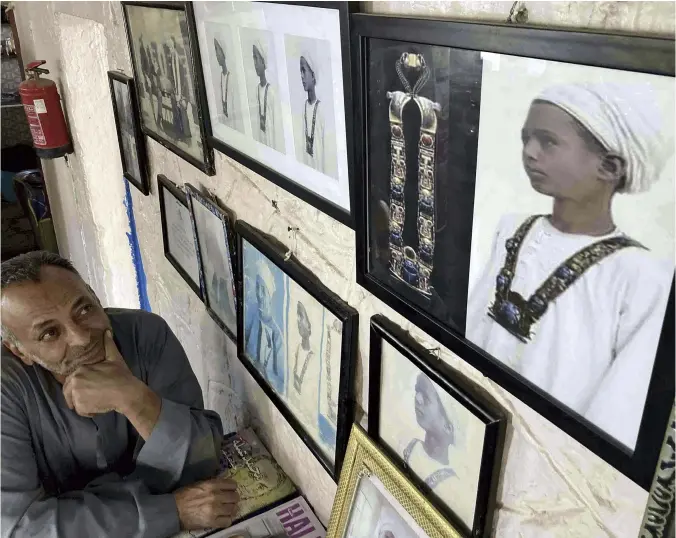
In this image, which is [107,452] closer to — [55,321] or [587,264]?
[55,321]

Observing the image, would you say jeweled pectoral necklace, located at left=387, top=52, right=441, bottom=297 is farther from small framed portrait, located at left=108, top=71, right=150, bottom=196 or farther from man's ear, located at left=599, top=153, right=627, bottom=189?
small framed portrait, located at left=108, top=71, right=150, bottom=196

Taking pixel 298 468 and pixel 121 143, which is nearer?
pixel 298 468

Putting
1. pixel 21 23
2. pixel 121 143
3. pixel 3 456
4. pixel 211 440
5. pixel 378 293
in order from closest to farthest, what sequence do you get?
pixel 378 293
pixel 3 456
pixel 211 440
pixel 121 143
pixel 21 23

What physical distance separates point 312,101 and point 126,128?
1.15 meters

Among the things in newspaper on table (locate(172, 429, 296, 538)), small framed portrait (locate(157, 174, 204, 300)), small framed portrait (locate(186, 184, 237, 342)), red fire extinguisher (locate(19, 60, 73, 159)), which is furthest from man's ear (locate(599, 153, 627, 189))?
red fire extinguisher (locate(19, 60, 73, 159))

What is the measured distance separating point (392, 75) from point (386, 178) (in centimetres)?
11

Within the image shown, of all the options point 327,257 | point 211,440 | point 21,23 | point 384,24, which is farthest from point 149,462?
point 21,23

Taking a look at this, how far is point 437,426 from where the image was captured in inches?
27.7

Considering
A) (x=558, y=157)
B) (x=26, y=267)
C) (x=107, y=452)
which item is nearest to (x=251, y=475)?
(x=107, y=452)

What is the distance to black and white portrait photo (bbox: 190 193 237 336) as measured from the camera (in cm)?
122

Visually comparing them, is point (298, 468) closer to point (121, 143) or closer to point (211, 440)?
point (211, 440)

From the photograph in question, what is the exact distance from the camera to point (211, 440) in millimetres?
1214

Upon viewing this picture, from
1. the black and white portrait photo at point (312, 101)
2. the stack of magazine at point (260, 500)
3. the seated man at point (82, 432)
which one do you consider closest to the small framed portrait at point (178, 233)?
the seated man at point (82, 432)

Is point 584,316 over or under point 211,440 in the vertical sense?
over
